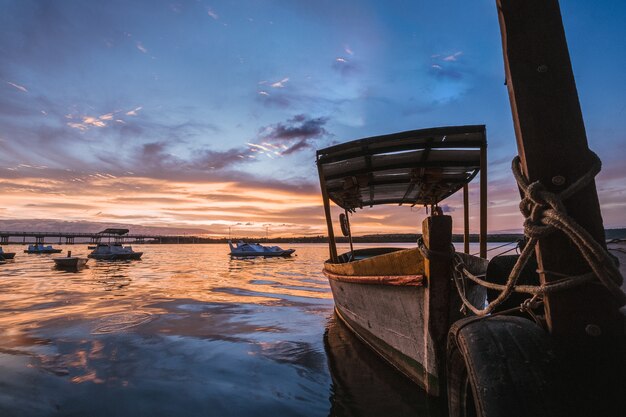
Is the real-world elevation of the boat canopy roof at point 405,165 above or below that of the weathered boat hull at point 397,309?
above

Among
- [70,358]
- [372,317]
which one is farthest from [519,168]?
[70,358]

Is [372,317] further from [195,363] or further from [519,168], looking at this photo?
[519,168]

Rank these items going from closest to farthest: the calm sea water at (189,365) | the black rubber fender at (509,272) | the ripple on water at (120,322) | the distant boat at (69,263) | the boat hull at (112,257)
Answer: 1. the black rubber fender at (509,272)
2. the calm sea water at (189,365)
3. the ripple on water at (120,322)
4. the distant boat at (69,263)
5. the boat hull at (112,257)

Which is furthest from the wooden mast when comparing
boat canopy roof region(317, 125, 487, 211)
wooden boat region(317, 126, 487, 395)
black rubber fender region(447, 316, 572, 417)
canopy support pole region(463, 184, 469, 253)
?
canopy support pole region(463, 184, 469, 253)

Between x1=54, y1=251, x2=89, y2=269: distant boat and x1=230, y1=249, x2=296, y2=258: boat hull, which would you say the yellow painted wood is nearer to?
x1=54, y1=251, x2=89, y2=269: distant boat

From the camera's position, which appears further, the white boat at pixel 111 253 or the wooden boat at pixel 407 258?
the white boat at pixel 111 253

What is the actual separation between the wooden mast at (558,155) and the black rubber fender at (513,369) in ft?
0.43

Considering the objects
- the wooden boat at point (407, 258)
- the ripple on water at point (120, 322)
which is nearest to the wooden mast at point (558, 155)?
the wooden boat at point (407, 258)

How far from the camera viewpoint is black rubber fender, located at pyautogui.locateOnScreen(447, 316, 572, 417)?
63.8 inches

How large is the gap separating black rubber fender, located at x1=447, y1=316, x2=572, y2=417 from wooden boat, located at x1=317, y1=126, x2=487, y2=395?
5.61ft

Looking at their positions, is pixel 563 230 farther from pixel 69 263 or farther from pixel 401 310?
pixel 69 263

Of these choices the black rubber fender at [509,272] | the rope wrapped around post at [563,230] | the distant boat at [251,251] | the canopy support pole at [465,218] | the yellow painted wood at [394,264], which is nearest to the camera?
the rope wrapped around post at [563,230]

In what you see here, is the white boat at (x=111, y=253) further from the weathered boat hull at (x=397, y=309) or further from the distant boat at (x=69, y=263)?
the weathered boat hull at (x=397, y=309)

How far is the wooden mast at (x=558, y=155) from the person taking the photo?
1632 mm
